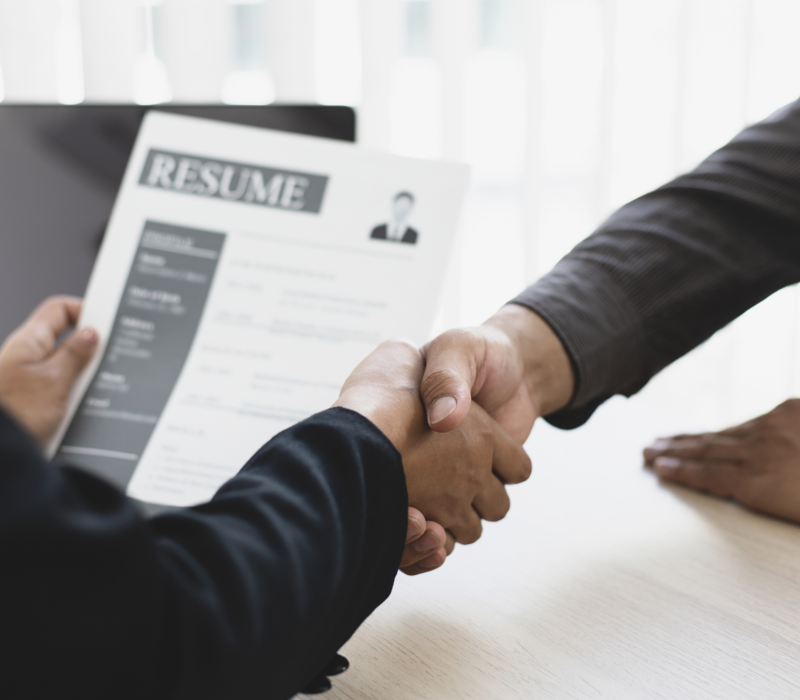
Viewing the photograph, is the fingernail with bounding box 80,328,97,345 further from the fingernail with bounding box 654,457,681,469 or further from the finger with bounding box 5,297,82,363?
the fingernail with bounding box 654,457,681,469

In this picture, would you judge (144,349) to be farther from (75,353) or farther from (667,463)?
(667,463)

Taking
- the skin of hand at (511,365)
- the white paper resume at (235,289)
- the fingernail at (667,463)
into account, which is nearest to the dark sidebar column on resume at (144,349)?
the white paper resume at (235,289)

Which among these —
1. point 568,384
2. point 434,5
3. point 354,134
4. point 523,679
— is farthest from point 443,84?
point 523,679

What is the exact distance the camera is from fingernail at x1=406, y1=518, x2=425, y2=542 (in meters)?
0.46

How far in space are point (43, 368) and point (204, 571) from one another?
45 cm

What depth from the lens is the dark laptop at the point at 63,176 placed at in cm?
77

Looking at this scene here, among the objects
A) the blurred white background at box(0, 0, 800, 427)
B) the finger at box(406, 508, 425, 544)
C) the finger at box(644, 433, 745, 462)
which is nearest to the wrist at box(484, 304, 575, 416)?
the finger at box(644, 433, 745, 462)

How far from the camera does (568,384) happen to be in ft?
2.49

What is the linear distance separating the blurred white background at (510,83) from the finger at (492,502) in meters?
1.11

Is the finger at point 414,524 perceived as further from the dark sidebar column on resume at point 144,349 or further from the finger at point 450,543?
the dark sidebar column on resume at point 144,349

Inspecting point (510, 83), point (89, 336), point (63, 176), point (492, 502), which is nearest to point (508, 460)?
point (492, 502)

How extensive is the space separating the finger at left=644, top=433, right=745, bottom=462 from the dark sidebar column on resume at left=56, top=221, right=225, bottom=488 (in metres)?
0.48

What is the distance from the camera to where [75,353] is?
2.21 ft

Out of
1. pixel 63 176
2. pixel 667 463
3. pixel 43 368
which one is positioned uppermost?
pixel 63 176
